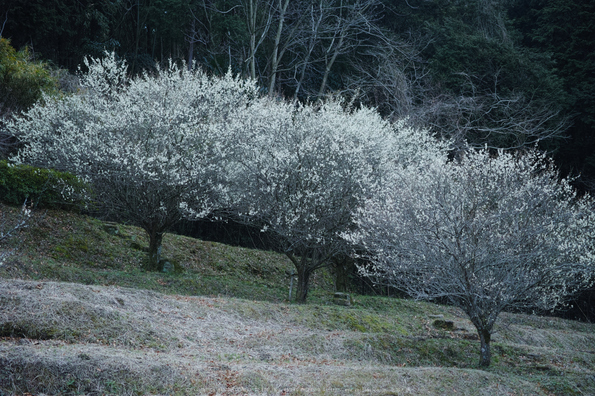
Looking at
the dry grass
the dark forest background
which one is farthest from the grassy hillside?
the dark forest background

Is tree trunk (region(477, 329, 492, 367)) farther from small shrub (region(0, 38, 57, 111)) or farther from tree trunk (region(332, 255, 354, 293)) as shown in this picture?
small shrub (region(0, 38, 57, 111))

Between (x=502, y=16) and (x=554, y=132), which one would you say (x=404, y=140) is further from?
(x=502, y=16)

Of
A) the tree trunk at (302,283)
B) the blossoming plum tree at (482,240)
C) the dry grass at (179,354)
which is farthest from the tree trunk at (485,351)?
the tree trunk at (302,283)

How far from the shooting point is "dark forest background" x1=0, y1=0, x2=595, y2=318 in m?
19.8

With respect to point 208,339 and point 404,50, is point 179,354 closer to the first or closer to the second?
point 208,339

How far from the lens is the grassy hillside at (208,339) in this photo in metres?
5.72

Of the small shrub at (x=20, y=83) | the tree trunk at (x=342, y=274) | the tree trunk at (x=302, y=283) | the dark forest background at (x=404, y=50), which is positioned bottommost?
the tree trunk at (x=302, y=283)

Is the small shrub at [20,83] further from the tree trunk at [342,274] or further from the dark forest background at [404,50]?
the tree trunk at [342,274]

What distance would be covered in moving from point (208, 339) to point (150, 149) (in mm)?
4763

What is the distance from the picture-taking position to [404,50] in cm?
2250

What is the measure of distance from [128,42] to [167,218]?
16.0 meters

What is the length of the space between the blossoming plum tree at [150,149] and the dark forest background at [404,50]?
24.4ft

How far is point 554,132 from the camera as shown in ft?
66.3

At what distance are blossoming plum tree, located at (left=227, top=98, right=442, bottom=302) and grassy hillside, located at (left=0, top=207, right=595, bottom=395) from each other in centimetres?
154
